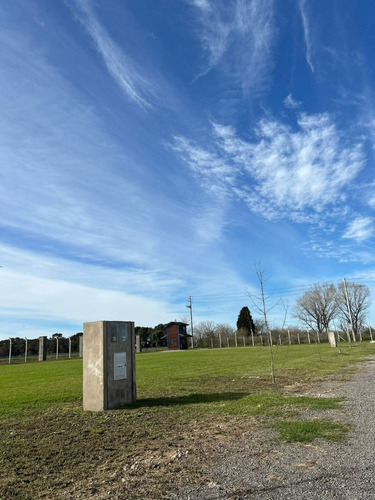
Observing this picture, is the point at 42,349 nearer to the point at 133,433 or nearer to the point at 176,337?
Result: the point at 176,337

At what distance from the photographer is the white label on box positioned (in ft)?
28.5

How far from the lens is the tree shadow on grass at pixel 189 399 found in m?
8.81

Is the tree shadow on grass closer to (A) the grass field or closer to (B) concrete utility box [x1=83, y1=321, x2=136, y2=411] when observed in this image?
(A) the grass field

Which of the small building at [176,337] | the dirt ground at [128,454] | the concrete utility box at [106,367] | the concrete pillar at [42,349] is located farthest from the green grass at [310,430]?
the small building at [176,337]

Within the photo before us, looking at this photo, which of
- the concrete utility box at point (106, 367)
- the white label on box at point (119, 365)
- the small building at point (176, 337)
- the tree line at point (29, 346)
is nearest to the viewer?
the concrete utility box at point (106, 367)

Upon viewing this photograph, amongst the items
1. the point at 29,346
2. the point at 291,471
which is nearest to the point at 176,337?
the point at 29,346

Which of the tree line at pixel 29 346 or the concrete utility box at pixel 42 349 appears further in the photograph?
the tree line at pixel 29 346

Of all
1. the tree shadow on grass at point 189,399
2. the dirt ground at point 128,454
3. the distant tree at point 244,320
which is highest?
the distant tree at point 244,320

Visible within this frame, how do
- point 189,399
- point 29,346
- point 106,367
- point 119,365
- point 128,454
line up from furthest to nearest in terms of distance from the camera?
1. point 29,346
2. point 189,399
3. point 119,365
4. point 106,367
5. point 128,454

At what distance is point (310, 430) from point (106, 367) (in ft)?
15.1

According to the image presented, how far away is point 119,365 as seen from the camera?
8781 mm

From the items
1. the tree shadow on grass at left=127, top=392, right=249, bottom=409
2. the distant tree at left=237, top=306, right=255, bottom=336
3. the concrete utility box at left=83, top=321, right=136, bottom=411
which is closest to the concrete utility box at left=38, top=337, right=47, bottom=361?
the tree shadow on grass at left=127, top=392, right=249, bottom=409

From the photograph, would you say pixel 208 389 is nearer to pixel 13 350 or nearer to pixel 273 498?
pixel 273 498

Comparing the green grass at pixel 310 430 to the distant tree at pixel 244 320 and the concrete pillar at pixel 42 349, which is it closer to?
the concrete pillar at pixel 42 349
